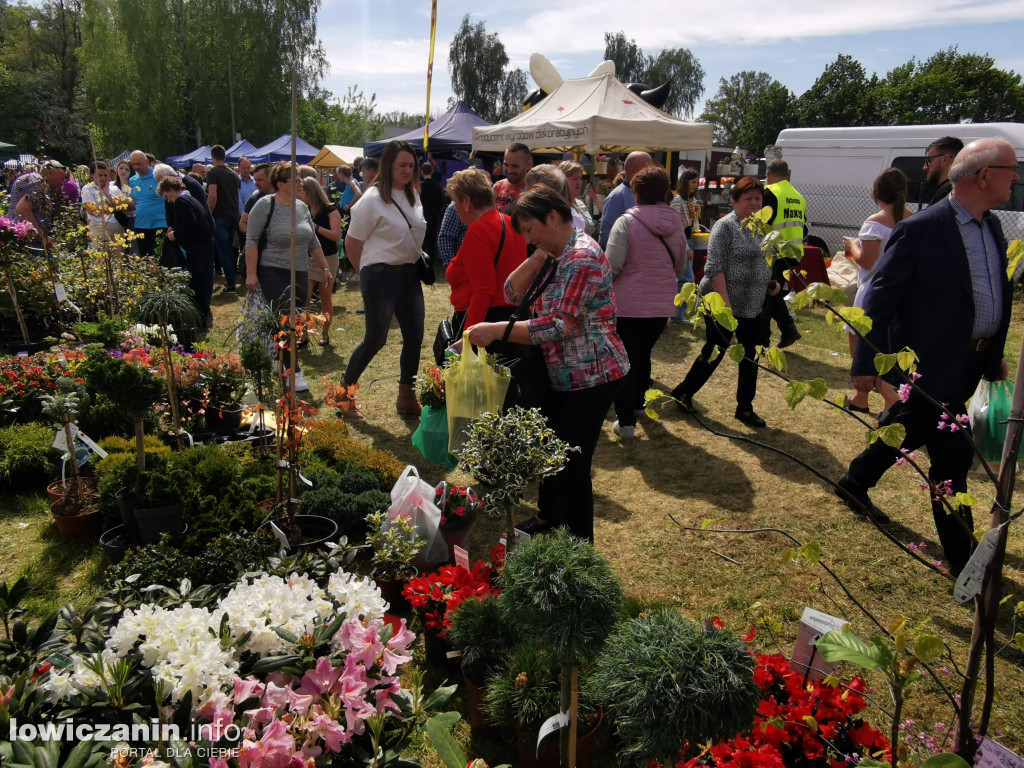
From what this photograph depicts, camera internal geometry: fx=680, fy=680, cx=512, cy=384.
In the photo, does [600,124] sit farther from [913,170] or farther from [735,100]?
[735,100]

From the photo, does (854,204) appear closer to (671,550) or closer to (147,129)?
Answer: (671,550)

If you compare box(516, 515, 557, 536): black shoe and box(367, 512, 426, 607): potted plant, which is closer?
box(367, 512, 426, 607): potted plant

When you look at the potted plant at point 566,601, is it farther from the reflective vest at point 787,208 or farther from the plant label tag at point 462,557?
the reflective vest at point 787,208

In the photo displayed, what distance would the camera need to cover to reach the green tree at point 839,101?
121 feet

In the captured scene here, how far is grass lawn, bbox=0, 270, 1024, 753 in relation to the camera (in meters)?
3.00

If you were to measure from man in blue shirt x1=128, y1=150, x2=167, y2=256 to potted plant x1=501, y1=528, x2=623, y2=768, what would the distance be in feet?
27.4

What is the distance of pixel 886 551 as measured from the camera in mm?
3662

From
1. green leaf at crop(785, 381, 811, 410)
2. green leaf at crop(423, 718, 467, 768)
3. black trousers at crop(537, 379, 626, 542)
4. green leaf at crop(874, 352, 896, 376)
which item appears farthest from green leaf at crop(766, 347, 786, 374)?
black trousers at crop(537, 379, 626, 542)

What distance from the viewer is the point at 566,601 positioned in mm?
1772

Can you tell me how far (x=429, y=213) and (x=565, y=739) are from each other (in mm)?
9112

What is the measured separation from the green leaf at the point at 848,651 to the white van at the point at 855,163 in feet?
37.2

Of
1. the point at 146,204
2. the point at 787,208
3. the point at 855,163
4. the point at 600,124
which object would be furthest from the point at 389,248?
the point at 855,163

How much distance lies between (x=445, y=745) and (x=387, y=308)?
12.9 ft

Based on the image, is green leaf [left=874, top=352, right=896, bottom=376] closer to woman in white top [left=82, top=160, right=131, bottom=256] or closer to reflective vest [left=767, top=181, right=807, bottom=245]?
woman in white top [left=82, top=160, right=131, bottom=256]
